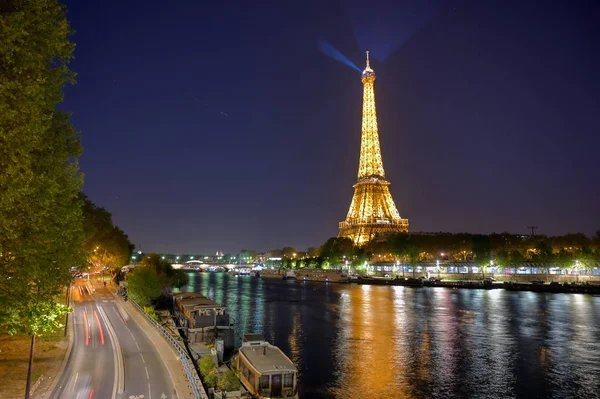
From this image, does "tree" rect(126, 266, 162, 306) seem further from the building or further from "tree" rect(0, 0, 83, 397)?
"tree" rect(0, 0, 83, 397)

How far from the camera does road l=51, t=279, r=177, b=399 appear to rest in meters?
22.0

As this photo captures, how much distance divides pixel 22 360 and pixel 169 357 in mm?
8342

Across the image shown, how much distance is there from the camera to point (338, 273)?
15825 cm

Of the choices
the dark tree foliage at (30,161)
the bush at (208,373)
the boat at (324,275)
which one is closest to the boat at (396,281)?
the boat at (324,275)

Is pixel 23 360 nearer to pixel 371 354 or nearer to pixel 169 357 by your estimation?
pixel 169 357

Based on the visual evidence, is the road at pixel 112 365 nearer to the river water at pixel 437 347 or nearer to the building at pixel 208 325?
the building at pixel 208 325

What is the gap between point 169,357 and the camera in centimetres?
2939

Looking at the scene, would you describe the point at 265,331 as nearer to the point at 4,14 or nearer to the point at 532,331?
the point at 532,331

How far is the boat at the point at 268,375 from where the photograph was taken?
93.4 ft

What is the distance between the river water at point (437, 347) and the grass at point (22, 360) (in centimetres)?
1604

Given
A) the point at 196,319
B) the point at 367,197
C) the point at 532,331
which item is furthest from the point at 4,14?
the point at 367,197

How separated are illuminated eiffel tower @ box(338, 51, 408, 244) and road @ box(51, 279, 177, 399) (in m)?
129

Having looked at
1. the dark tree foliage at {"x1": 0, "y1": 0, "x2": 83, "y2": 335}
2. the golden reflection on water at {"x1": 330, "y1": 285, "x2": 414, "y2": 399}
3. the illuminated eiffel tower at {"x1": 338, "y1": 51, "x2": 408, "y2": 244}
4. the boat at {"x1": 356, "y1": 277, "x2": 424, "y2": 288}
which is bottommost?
the golden reflection on water at {"x1": 330, "y1": 285, "x2": 414, "y2": 399}

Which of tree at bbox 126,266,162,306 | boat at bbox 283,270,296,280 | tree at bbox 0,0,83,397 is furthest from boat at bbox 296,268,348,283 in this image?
tree at bbox 0,0,83,397
